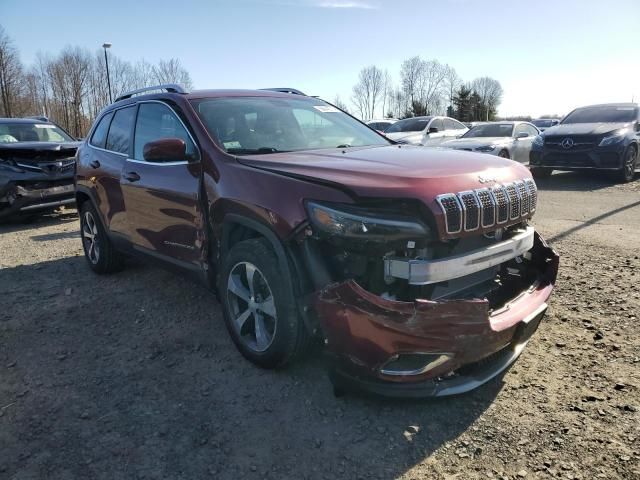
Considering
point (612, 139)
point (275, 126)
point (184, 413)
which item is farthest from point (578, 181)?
point (184, 413)

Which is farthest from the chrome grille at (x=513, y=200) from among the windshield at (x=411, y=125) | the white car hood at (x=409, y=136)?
the windshield at (x=411, y=125)

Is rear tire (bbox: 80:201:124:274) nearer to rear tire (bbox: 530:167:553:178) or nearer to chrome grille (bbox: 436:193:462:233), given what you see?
chrome grille (bbox: 436:193:462:233)

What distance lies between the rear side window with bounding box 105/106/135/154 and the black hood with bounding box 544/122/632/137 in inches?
399

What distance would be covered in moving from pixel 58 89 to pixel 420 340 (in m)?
46.9

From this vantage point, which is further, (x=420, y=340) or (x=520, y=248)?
(x=520, y=248)

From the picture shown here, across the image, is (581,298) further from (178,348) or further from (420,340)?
(178,348)

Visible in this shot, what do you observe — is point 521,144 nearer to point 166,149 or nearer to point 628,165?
point 628,165

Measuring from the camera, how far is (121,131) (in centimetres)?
479

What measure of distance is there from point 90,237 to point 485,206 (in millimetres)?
4549

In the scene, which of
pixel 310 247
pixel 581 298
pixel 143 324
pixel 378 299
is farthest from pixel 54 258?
pixel 581 298

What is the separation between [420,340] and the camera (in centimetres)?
238

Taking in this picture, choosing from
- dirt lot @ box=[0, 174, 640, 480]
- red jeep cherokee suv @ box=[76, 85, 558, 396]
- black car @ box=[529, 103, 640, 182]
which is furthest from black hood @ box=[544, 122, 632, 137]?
red jeep cherokee suv @ box=[76, 85, 558, 396]

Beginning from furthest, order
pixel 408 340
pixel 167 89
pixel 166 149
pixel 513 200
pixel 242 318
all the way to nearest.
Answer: pixel 167 89
pixel 166 149
pixel 242 318
pixel 513 200
pixel 408 340

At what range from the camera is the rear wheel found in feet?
36.4
